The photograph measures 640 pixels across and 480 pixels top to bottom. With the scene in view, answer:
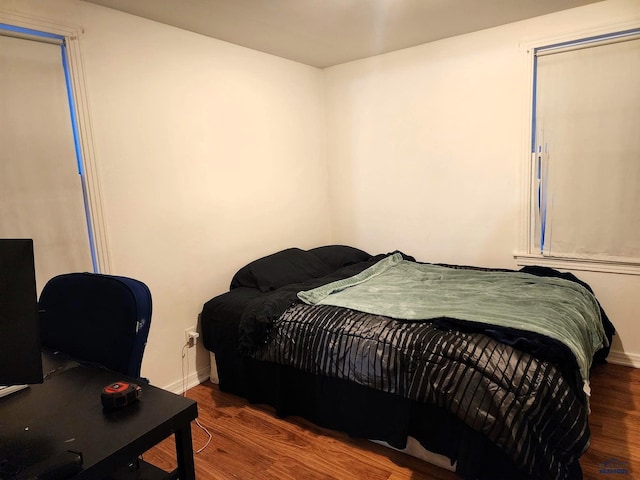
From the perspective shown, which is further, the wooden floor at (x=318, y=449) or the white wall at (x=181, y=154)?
the white wall at (x=181, y=154)

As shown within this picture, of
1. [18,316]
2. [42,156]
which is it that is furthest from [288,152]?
[18,316]

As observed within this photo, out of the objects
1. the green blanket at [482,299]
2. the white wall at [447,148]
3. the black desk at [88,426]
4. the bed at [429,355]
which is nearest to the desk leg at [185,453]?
the black desk at [88,426]

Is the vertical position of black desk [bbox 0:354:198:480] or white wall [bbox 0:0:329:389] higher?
white wall [bbox 0:0:329:389]

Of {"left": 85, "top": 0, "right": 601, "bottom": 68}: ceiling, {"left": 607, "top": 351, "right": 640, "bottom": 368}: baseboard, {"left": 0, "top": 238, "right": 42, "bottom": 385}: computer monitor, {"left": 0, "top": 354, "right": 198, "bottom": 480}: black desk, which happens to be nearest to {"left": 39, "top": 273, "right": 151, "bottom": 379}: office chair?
{"left": 0, "top": 354, "right": 198, "bottom": 480}: black desk

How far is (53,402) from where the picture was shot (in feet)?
3.71

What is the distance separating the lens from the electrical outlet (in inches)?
109

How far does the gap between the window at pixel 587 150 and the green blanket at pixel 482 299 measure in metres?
0.43

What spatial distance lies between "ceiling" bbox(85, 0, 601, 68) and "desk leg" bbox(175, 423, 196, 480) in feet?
7.19

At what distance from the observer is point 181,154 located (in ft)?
8.86

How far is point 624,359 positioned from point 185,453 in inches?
118

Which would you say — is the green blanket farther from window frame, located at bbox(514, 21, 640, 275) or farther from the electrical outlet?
the electrical outlet

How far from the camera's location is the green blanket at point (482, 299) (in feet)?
6.44

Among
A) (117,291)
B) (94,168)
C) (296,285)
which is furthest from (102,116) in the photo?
(296,285)

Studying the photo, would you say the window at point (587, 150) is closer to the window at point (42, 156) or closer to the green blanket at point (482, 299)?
the green blanket at point (482, 299)
